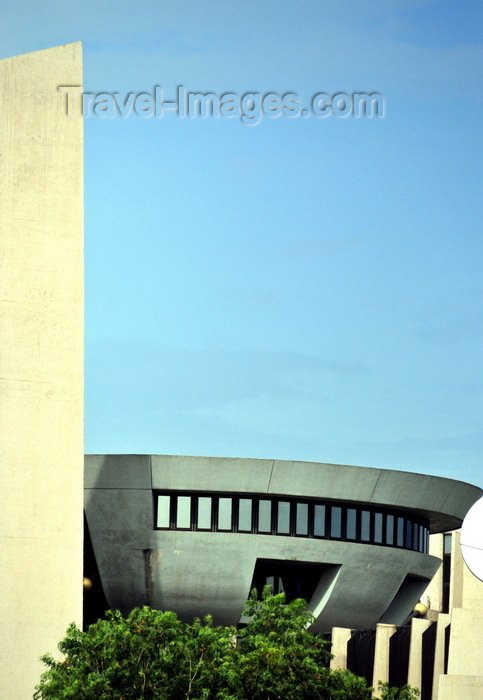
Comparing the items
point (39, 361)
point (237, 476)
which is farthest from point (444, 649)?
point (39, 361)

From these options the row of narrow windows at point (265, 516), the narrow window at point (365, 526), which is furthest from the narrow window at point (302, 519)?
the narrow window at point (365, 526)

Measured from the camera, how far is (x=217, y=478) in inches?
1791

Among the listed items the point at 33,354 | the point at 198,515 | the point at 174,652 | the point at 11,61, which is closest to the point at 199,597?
the point at 198,515

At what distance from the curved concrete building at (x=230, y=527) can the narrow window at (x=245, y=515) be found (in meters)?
0.04

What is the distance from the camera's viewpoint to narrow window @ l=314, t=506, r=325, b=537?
46781 mm

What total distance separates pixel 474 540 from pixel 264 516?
1396cm

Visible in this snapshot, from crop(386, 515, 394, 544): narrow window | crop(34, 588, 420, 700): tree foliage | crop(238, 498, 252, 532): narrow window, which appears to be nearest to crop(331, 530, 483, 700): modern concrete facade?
crop(386, 515, 394, 544): narrow window

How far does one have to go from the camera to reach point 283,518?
46.6 metres

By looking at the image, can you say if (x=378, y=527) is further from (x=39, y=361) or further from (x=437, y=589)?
(x=437, y=589)

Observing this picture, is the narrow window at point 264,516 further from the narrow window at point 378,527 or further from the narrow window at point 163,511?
the narrow window at point 378,527

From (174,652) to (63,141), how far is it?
19340 millimetres

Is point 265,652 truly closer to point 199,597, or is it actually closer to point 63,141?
point 199,597

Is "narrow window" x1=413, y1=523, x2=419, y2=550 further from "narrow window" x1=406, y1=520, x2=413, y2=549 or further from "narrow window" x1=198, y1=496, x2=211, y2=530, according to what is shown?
"narrow window" x1=198, y1=496, x2=211, y2=530

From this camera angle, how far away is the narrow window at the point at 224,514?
46031 mm
